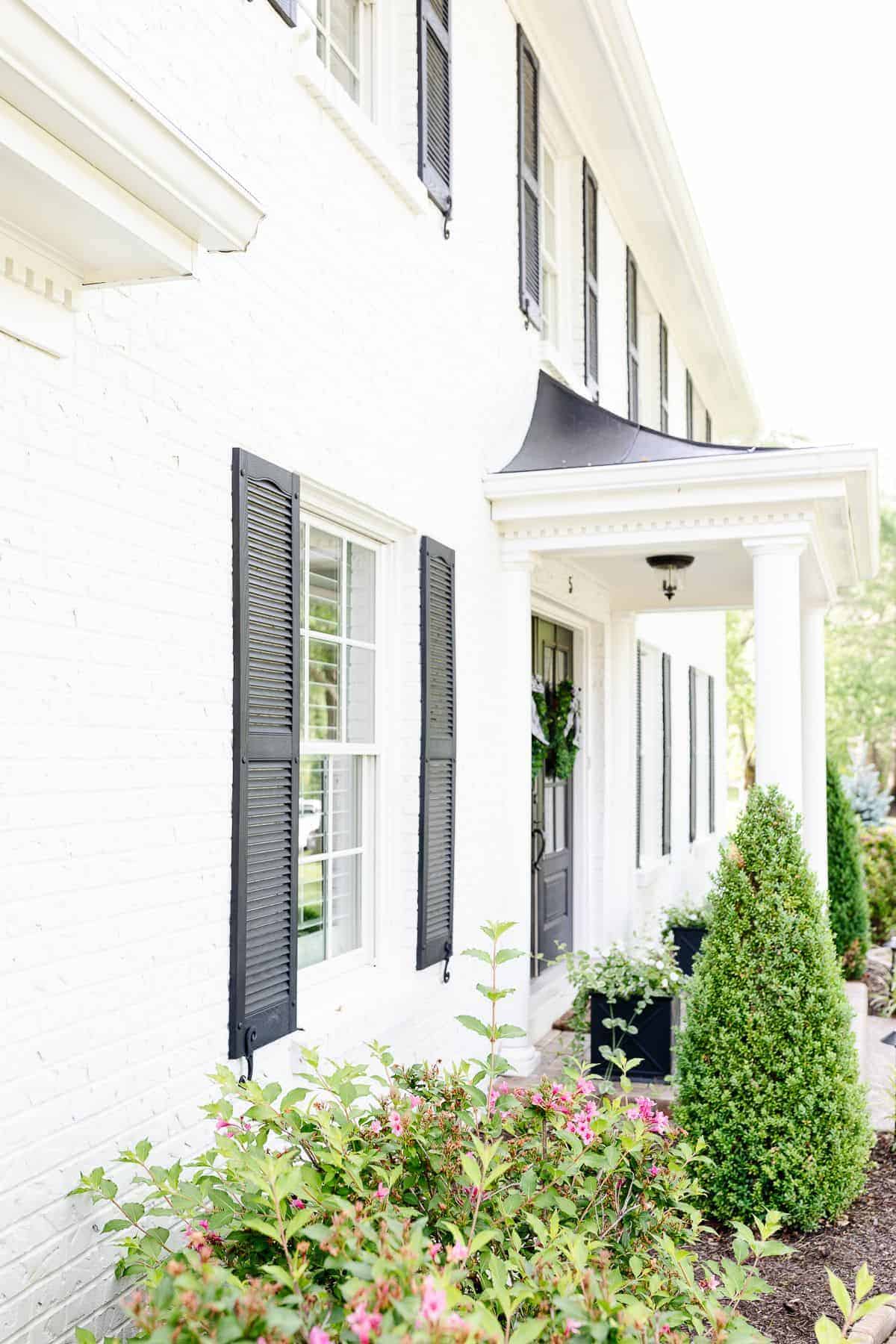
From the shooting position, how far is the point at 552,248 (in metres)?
7.67

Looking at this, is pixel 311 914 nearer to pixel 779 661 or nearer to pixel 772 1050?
pixel 772 1050

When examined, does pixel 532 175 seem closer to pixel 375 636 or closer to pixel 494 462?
pixel 494 462

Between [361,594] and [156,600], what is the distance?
1809mm

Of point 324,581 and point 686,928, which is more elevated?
point 324,581

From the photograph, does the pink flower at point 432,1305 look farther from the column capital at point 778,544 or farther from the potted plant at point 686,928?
the potted plant at point 686,928

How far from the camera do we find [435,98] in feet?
16.8

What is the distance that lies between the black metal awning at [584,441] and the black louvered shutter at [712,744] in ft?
27.8

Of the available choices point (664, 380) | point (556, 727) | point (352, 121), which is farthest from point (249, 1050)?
point (664, 380)

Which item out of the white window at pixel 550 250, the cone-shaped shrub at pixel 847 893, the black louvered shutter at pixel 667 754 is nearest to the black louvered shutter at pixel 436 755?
the white window at pixel 550 250

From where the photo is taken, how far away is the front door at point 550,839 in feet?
25.7

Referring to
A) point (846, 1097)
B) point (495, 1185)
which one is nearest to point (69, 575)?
point (495, 1185)

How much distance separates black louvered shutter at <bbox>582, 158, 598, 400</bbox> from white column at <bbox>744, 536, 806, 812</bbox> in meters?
2.79

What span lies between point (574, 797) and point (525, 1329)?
6936mm

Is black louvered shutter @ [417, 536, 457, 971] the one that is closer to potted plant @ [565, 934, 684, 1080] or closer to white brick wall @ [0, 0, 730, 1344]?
white brick wall @ [0, 0, 730, 1344]
